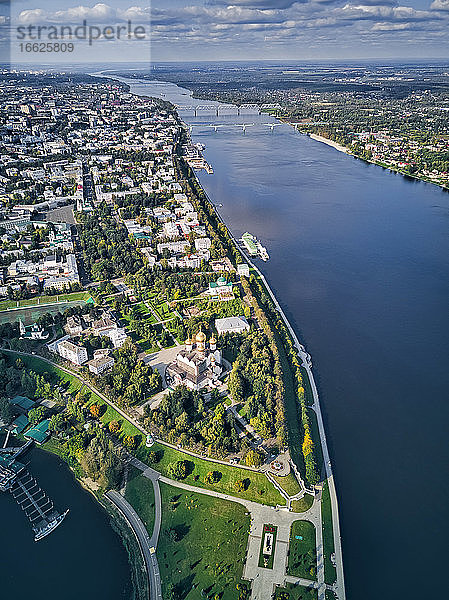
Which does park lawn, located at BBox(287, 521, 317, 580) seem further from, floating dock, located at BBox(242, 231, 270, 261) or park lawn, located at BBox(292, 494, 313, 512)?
floating dock, located at BBox(242, 231, 270, 261)

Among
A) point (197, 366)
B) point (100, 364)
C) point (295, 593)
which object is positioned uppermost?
point (197, 366)

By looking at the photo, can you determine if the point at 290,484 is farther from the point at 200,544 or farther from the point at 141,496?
the point at 141,496

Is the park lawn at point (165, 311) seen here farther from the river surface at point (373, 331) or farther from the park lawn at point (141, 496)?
the park lawn at point (141, 496)

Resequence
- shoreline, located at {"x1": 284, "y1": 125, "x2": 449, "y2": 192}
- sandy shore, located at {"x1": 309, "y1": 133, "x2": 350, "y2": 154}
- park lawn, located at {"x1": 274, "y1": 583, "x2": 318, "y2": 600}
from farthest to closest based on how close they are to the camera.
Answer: sandy shore, located at {"x1": 309, "y1": 133, "x2": 350, "y2": 154}
shoreline, located at {"x1": 284, "y1": 125, "x2": 449, "y2": 192}
park lawn, located at {"x1": 274, "y1": 583, "x2": 318, "y2": 600}

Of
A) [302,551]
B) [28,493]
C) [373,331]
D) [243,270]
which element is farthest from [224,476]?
[243,270]

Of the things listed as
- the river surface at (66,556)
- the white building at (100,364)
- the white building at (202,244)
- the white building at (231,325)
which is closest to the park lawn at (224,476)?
the river surface at (66,556)

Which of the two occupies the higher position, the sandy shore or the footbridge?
the footbridge

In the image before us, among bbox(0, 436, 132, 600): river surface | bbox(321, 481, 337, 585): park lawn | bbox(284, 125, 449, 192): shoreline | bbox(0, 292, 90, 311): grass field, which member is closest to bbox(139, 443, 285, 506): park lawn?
bbox(321, 481, 337, 585): park lawn
